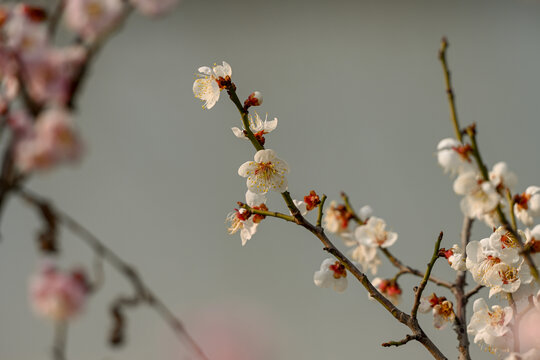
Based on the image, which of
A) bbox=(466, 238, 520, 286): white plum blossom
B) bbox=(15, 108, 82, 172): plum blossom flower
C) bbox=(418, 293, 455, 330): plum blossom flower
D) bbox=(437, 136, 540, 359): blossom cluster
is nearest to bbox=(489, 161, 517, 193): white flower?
bbox=(437, 136, 540, 359): blossom cluster

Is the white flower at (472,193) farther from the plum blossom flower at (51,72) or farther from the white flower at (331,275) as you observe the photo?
the plum blossom flower at (51,72)

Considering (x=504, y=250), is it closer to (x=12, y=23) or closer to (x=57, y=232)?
(x=57, y=232)

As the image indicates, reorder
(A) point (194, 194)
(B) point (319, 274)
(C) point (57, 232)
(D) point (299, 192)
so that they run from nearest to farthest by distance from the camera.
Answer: (C) point (57, 232) → (B) point (319, 274) → (D) point (299, 192) → (A) point (194, 194)

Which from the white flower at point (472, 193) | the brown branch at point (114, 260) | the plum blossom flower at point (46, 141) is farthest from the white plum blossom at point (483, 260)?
the plum blossom flower at point (46, 141)

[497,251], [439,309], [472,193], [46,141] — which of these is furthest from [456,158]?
[46,141]

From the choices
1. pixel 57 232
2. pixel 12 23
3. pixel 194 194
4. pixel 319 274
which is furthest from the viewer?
pixel 194 194

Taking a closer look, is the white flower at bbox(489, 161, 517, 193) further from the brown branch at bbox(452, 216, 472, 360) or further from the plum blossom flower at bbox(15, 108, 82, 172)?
the plum blossom flower at bbox(15, 108, 82, 172)

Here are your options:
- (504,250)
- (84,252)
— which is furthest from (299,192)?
(504,250)
